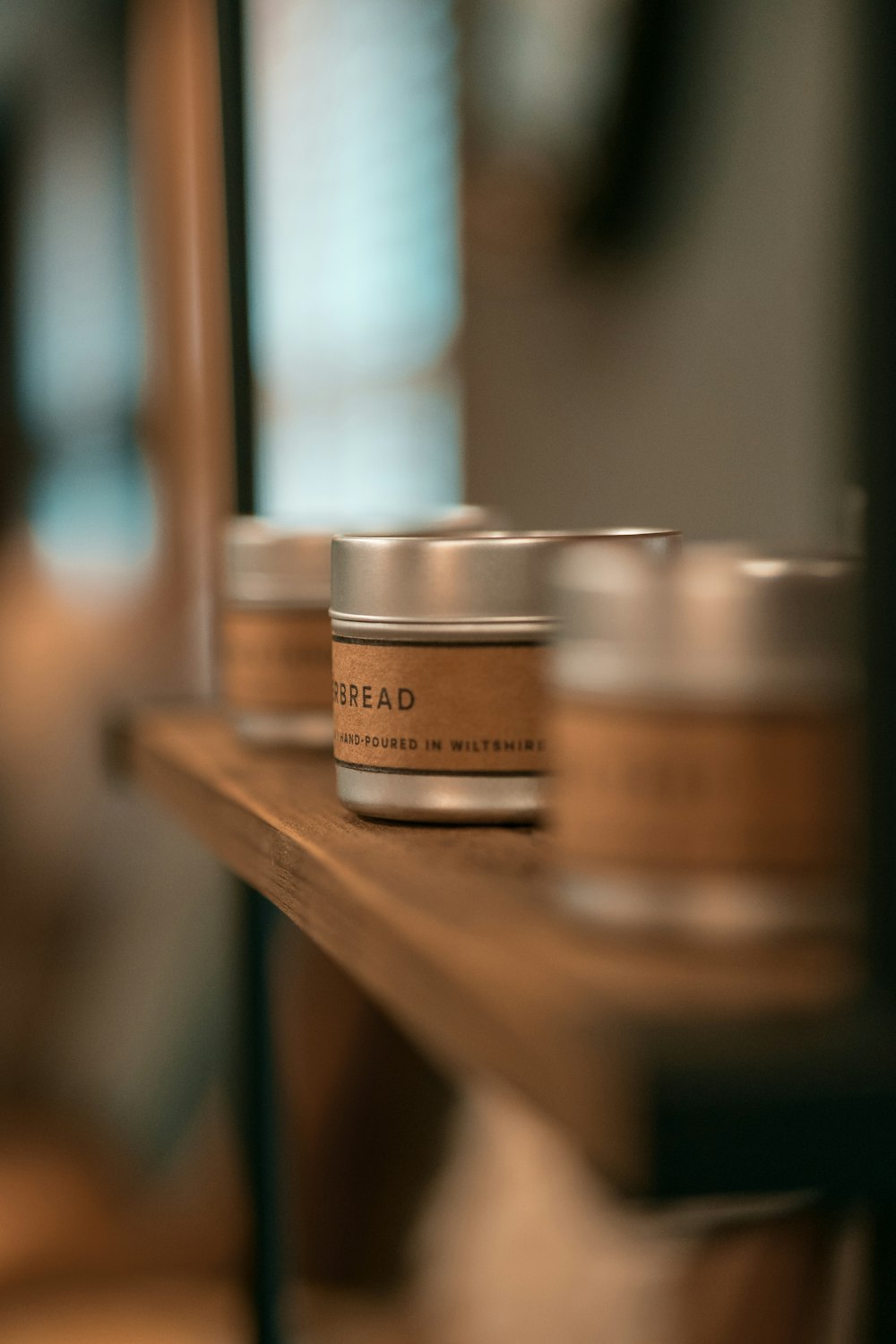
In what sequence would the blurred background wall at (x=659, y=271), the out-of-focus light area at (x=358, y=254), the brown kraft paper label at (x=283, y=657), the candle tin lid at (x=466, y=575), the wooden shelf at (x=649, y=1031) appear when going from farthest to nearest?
the out-of-focus light area at (x=358, y=254), the blurred background wall at (x=659, y=271), the brown kraft paper label at (x=283, y=657), the candle tin lid at (x=466, y=575), the wooden shelf at (x=649, y=1031)

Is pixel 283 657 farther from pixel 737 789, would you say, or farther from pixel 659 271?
pixel 659 271

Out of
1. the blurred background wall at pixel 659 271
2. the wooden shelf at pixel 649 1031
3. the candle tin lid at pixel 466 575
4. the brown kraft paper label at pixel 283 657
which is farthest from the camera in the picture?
the blurred background wall at pixel 659 271

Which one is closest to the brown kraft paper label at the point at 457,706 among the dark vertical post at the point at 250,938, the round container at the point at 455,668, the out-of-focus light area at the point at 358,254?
the round container at the point at 455,668

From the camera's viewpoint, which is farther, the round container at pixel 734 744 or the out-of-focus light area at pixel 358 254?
the out-of-focus light area at pixel 358 254

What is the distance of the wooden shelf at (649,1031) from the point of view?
0.20 metres

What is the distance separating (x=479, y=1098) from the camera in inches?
35.7

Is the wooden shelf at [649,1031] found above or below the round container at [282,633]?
below

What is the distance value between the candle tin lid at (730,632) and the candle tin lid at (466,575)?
9cm

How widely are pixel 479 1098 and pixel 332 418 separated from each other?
1.64 feet

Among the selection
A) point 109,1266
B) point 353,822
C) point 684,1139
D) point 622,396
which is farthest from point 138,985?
point 684,1139

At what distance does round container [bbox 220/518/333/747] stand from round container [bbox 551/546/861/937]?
226 mm

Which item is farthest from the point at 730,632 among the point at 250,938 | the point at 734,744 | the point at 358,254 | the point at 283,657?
the point at 358,254

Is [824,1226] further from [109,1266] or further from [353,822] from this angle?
[109,1266]

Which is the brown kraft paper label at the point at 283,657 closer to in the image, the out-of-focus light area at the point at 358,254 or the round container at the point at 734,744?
the round container at the point at 734,744
